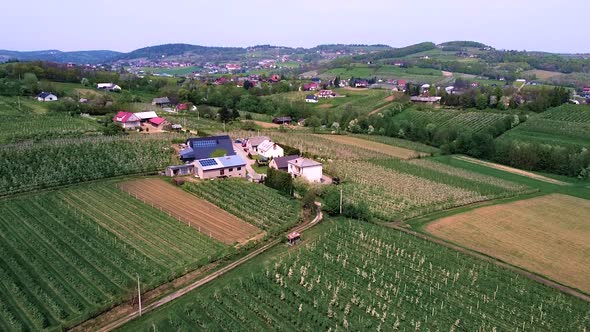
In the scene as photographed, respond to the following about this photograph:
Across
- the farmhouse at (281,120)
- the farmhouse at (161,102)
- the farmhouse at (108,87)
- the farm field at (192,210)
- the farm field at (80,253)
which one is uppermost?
the farmhouse at (108,87)

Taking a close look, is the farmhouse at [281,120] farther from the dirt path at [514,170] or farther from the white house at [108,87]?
the white house at [108,87]

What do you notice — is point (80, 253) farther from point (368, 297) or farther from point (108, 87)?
point (108, 87)

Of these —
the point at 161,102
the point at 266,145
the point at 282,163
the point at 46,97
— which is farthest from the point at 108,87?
the point at 282,163

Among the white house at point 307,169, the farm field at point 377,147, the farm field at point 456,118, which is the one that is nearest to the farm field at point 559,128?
the farm field at point 456,118

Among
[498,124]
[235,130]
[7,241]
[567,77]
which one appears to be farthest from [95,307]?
[567,77]

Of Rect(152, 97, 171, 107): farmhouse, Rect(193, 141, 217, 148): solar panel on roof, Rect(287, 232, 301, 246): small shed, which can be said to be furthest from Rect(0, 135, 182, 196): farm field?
Rect(152, 97, 171, 107): farmhouse

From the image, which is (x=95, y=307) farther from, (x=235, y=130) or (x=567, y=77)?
(x=567, y=77)
